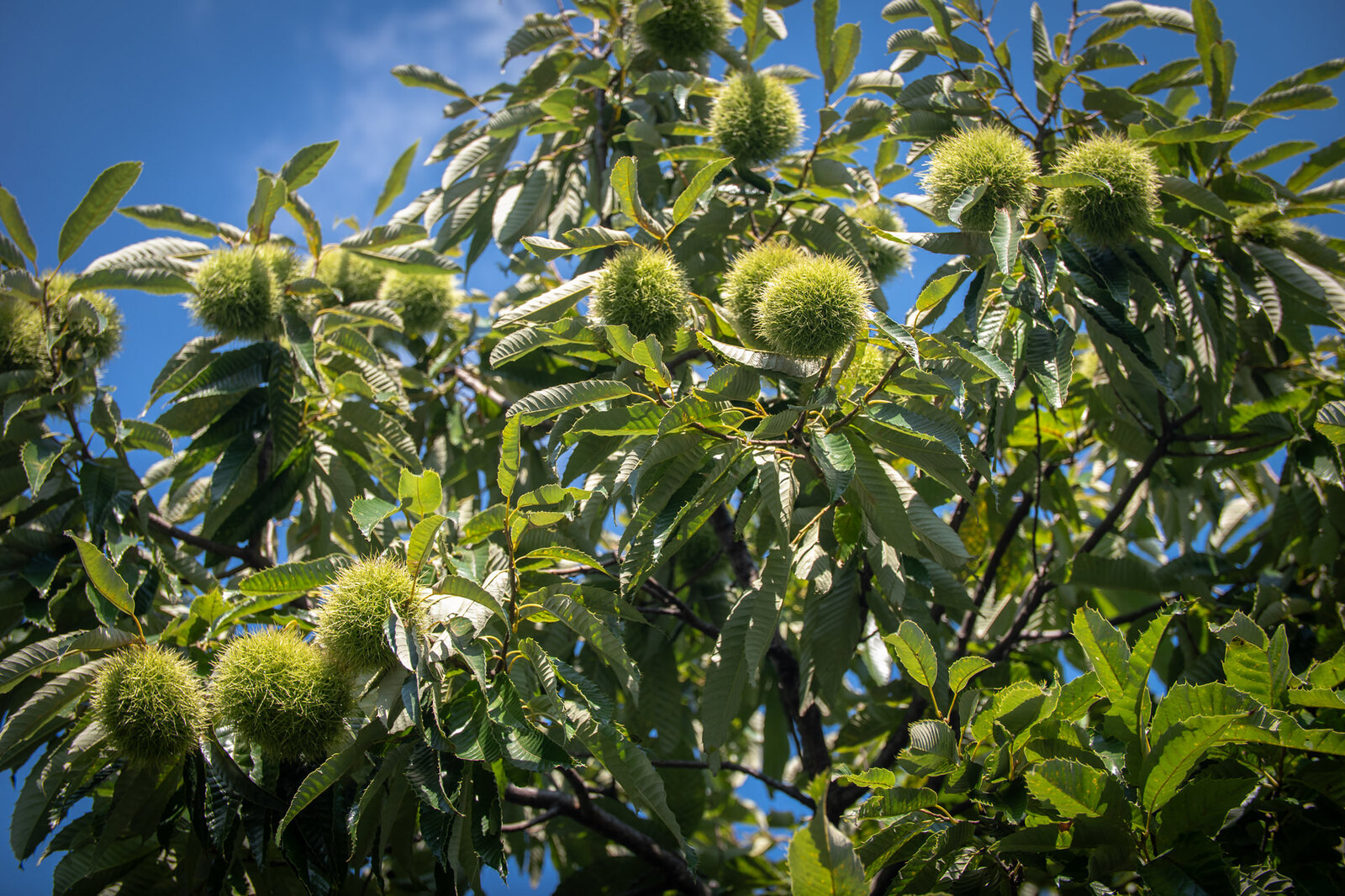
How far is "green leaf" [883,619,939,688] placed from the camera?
4.66ft

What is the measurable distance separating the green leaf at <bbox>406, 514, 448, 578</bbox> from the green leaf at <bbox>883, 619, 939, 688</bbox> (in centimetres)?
78

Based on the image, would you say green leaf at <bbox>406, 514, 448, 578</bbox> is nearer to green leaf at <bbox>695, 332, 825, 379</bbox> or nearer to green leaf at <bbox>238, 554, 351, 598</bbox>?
green leaf at <bbox>238, 554, 351, 598</bbox>

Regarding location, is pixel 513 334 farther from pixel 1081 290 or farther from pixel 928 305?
pixel 1081 290

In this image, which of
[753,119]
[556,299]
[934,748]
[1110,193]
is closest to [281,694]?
[556,299]

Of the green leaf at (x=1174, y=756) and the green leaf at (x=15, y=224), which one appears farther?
the green leaf at (x=15, y=224)

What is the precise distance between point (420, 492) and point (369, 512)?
10 centimetres

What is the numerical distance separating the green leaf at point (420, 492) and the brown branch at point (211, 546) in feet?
2.83

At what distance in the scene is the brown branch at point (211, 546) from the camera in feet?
7.48

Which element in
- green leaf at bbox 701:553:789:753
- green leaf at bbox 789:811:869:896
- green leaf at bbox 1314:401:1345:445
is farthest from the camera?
green leaf at bbox 1314:401:1345:445

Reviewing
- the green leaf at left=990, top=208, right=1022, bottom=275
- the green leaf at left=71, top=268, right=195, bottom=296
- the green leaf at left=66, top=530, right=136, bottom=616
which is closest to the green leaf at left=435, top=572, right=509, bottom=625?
the green leaf at left=66, top=530, right=136, bottom=616

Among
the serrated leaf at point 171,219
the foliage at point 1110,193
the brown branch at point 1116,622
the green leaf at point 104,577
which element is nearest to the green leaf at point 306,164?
the serrated leaf at point 171,219

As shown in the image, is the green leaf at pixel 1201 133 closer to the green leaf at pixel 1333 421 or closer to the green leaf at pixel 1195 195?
the green leaf at pixel 1195 195

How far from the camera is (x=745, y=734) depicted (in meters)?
3.46

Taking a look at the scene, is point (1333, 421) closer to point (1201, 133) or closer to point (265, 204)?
point (1201, 133)
